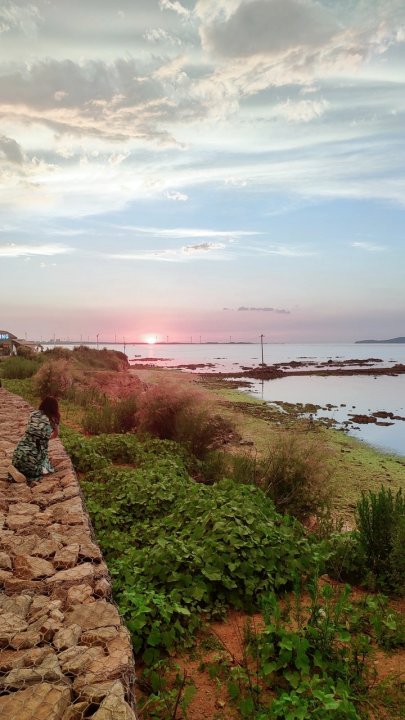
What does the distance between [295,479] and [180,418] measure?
380 centimetres

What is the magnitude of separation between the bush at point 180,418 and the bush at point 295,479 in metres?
2.42

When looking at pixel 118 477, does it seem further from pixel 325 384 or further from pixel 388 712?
Answer: pixel 325 384

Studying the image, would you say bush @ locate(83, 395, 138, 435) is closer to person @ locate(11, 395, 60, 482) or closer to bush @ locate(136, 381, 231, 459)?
bush @ locate(136, 381, 231, 459)

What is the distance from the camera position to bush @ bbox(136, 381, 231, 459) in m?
11.0

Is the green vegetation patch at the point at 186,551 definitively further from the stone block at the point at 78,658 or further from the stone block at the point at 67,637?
the stone block at the point at 78,658

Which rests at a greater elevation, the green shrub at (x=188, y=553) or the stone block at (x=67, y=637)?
the stone block at (x=67, y=637)

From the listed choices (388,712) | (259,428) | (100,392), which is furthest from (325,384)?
(388,712)

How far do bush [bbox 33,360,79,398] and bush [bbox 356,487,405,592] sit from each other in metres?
12.9

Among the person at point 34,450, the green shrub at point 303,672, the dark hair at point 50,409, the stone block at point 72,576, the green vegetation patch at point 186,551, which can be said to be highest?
the dark hair at point 50,409

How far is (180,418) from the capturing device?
11.3m

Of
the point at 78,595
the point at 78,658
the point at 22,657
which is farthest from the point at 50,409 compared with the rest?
the point at 78,658

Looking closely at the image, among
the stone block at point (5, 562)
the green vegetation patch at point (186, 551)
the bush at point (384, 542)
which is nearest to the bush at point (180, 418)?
the green vegetation patch at point (186, 551)

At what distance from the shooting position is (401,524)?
5.30m

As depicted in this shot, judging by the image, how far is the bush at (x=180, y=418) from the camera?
11031 mm
